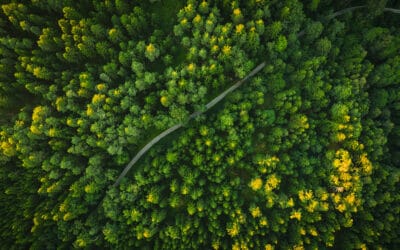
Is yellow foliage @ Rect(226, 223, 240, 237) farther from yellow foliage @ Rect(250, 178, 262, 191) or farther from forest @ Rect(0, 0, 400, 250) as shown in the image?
yellow foliage @ Rect(250, 178, 262, 191)

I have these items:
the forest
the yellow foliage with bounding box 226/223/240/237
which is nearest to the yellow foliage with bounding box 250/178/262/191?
the forest

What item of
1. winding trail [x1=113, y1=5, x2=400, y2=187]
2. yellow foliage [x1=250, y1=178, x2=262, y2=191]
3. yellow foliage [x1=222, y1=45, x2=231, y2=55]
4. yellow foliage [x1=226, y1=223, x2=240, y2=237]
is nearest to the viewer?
yellow foliage [x1=222, y1=45, x2=231, y2=55]

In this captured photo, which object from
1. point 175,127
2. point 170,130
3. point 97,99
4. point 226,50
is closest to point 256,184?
point 175,127

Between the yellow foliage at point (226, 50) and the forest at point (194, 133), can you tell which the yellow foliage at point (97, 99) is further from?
the yellow foliage at point (226, 50)

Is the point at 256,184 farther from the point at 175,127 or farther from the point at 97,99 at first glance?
the point at 97,99

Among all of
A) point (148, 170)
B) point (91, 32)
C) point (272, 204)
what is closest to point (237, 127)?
point (272, 204)

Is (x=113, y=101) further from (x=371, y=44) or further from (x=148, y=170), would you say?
(x=371, y=44)

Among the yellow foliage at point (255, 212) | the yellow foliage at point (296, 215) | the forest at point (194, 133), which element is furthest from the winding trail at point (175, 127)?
the yellow foliage at point (296, 215)

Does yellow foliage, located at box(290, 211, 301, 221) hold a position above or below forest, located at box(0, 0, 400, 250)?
below
